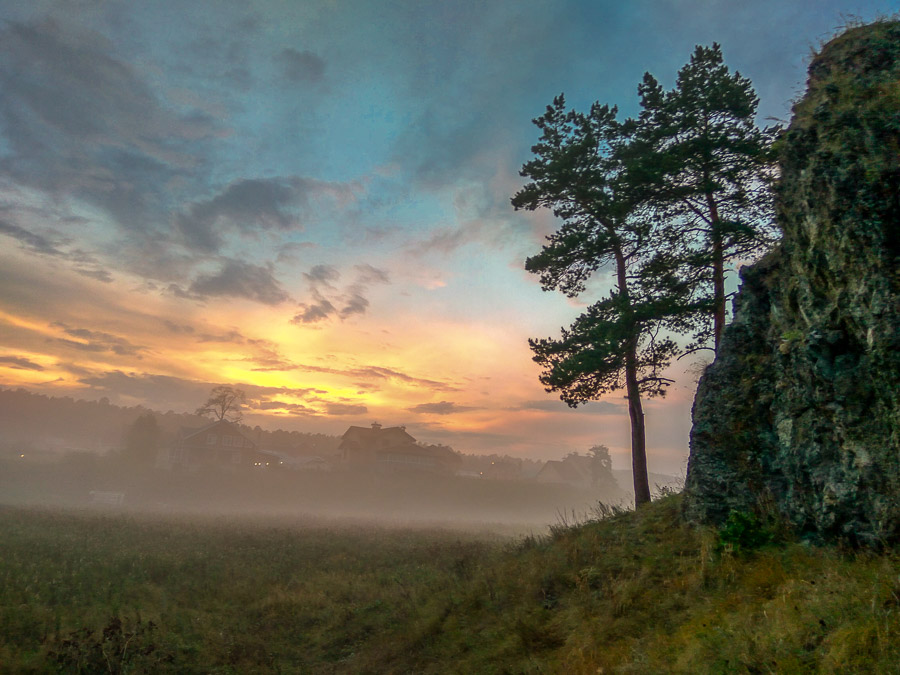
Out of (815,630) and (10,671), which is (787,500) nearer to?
(815,630)

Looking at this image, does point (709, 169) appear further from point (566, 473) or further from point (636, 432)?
point (566, 473)

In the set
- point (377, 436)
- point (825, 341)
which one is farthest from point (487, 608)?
point (377, 436)

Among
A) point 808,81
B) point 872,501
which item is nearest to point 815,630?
point 872,501

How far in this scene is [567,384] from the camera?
664 inches

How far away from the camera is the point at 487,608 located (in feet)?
A: 32.6

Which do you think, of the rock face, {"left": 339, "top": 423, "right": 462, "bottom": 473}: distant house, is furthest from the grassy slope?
{"left": 339, "top": 423, "right": 462, "bottom": 473}: distant house

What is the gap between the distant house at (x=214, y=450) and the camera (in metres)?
70.2

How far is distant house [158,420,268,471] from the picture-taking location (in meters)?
70.2

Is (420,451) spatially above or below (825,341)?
below

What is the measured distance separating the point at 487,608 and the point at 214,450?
240 feet

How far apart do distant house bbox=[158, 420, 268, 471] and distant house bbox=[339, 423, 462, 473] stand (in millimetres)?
13753

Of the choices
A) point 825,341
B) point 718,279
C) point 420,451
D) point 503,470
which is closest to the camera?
point 825,341

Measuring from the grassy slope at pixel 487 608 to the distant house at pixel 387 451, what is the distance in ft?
200

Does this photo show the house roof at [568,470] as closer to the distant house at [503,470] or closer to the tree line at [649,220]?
the distant house at [503,470]
